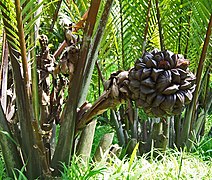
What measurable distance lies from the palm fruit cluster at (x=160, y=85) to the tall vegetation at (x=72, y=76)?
0.05 metres

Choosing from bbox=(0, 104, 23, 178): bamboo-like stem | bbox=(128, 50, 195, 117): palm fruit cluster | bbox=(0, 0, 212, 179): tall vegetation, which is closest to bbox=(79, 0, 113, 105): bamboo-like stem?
bbox=(0, 0, 212, 179): tall vegetation

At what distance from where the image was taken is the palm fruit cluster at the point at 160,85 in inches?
43.7

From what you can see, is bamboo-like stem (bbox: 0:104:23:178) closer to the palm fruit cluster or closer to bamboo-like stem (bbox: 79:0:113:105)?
bamboo-like stem (bbox: 79:0:113:105)

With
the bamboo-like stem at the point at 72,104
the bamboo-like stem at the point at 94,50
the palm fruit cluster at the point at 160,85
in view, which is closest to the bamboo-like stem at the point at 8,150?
the bamboo-like stem at the point at 72,104

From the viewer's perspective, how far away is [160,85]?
113 centimetres

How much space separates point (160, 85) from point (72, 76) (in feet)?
0.80

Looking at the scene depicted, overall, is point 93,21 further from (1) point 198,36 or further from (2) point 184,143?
(2) point 184,143

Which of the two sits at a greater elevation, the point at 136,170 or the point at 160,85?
A: the point at 160,85

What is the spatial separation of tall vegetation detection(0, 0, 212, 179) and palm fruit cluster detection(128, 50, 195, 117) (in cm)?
5

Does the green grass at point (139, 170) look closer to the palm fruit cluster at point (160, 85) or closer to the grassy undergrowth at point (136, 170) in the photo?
the grassy undergrowth at point (136, 170)

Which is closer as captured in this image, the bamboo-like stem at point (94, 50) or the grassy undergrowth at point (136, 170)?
the bamboo-like stem at point (94, 50)

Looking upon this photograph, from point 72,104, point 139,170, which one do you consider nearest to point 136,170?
point 139,170

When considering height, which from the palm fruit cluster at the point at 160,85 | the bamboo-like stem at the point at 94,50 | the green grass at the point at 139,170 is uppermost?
the bamboo-like stem at the point at 94,50

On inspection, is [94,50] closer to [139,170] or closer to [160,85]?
[160,85]
